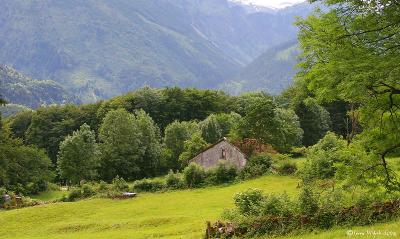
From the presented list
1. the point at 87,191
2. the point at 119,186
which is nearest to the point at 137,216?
the point at 87,191

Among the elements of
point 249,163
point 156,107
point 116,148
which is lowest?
point 249,163

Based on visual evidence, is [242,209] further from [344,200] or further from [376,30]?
[376,30]

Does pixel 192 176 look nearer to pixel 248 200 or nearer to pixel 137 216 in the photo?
pixel 137 216

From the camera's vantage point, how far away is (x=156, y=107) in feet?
380

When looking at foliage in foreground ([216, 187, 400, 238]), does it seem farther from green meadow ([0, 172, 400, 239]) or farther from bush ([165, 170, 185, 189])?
bush ([165, 170, 185, 189])

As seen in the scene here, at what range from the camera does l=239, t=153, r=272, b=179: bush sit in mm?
56906

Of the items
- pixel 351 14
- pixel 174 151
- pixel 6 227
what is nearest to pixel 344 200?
pixel 351 14

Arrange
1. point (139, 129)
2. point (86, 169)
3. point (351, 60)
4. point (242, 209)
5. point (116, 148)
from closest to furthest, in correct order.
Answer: point (351, 60), point (242, 209), point (86, 169), point (116, 148), point (139, 129)

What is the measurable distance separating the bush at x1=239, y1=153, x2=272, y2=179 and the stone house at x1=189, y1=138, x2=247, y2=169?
1539 millimetres

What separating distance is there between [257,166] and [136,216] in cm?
2268

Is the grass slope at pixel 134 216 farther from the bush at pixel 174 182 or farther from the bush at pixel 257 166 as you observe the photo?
the bush at pixel 257 166

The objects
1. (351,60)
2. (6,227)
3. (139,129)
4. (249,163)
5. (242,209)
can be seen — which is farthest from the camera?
(139,129)

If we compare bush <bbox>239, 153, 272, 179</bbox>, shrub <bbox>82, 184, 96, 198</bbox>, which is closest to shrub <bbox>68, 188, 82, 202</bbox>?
shrub <bbox>82, 184, 96, 198</bbox>

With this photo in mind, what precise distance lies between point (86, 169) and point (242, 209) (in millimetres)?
50223
